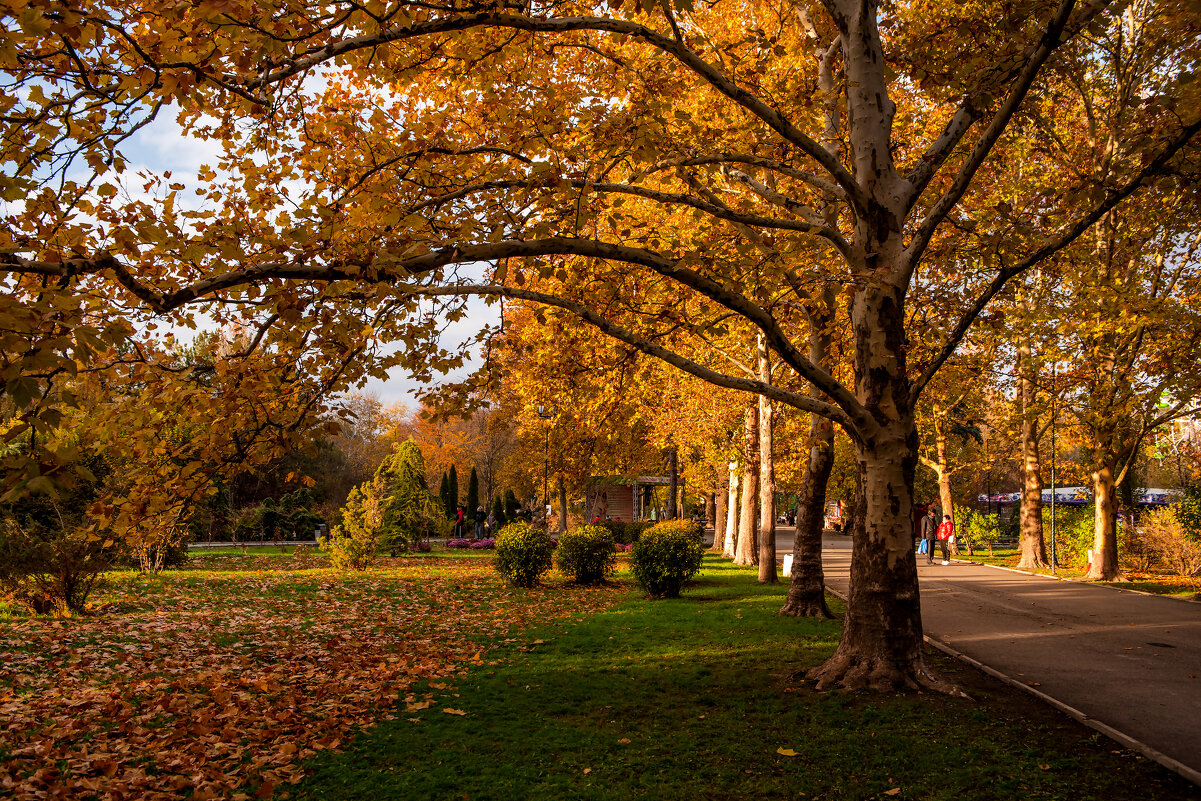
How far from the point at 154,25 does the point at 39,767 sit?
479 centimetres

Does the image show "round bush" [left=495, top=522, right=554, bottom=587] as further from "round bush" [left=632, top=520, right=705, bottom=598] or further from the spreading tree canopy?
the spreading tree canopy

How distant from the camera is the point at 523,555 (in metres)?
15.5

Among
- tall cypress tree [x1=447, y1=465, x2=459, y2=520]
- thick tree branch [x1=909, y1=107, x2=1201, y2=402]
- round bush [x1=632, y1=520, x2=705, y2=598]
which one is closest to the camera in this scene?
thick tree branch [x1=909, y1=107, x2=1201, y2=402]

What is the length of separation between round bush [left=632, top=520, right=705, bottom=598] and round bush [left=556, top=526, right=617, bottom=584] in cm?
198

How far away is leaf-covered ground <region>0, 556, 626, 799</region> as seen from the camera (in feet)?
15.3

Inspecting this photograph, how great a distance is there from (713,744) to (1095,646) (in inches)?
278

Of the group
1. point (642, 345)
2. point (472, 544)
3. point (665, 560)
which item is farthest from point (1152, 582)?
point (472, 544)

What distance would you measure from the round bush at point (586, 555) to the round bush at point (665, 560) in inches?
78.0

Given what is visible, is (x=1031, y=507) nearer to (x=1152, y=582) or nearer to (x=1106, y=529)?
(x=1106, y=529)

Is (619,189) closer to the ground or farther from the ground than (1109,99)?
closer to the ground

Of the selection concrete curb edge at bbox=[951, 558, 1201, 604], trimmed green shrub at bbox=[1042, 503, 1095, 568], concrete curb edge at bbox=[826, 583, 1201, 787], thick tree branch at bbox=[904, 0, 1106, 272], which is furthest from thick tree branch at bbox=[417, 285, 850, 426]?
trimmed green shrub at bbox=[1042, 503, 1095, 568]

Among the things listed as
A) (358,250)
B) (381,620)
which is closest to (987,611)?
(381,620)

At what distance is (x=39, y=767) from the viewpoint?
179 inches

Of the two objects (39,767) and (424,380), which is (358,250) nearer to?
(424,380)
